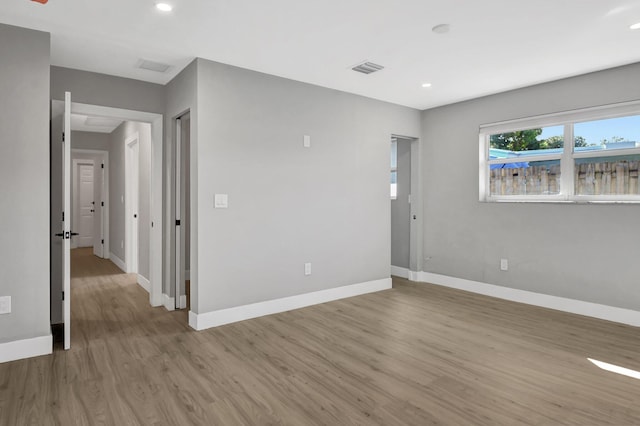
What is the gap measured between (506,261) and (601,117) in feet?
6.29

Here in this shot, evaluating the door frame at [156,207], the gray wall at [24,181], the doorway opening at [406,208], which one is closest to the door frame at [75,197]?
the door frame at [156,207]

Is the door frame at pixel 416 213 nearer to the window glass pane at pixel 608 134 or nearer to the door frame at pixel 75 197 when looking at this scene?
the window glass pane at pixel 608 134

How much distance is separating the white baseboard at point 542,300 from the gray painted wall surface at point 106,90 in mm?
4379

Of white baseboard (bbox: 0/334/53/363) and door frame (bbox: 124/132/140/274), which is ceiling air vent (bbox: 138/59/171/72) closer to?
white baseboard (bbox: 0/334/53/363)

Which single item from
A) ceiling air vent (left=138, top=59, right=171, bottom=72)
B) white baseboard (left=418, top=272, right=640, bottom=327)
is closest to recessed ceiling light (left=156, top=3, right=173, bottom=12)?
ceiling air vent (left=138, top=59, right=171, bottom=72)

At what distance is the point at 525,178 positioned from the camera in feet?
15.5

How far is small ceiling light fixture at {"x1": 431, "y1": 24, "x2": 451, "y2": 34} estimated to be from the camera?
→ 294 centimetres

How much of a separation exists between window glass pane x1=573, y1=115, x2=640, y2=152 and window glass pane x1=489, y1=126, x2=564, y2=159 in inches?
7.8

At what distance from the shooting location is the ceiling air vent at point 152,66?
367 cm

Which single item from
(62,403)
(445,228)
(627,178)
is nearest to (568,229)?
(627,178)

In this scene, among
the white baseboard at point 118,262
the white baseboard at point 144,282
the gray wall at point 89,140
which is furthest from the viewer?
the gray wall at point 89,140

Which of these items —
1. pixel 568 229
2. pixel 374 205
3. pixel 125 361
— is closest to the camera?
pixel 125 361

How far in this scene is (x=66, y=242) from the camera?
3.16m

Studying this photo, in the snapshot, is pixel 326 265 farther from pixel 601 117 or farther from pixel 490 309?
pixel 601 117
